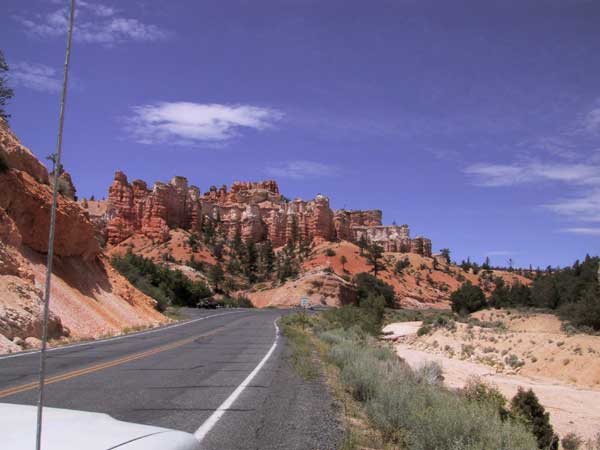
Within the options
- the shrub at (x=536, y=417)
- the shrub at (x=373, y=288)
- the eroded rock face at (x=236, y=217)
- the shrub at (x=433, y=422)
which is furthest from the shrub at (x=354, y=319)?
the eroded rock face at (x=236, y=217)

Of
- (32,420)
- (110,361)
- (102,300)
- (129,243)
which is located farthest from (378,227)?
(32,420)

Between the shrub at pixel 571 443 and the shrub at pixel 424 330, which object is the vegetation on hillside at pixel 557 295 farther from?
the shrub at pixel 571 443

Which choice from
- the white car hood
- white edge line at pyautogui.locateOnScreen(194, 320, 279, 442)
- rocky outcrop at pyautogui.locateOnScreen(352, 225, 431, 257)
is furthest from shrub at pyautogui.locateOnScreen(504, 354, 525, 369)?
rocky outcrop at pyautogui.locateOnScreen(352, 225, 431, 257)

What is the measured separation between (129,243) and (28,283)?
8260 centimetres

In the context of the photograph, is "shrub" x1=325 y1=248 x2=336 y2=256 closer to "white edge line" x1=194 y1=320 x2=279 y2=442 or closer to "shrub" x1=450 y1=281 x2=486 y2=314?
"shrub" x1=450 y1=281 x2=486 y2=314

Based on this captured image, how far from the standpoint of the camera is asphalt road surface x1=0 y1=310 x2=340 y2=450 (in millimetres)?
6965

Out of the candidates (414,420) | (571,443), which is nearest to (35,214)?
(571,443)

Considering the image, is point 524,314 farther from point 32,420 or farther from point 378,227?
point 378,227

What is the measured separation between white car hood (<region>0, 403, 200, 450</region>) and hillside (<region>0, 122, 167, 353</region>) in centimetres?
1419

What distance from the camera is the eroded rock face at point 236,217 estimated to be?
105 meters

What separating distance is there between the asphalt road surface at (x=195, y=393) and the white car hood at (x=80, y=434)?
279 cm

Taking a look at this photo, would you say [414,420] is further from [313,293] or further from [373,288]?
[373,288]

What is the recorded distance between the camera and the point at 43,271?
2416 cm

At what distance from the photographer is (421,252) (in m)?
135
